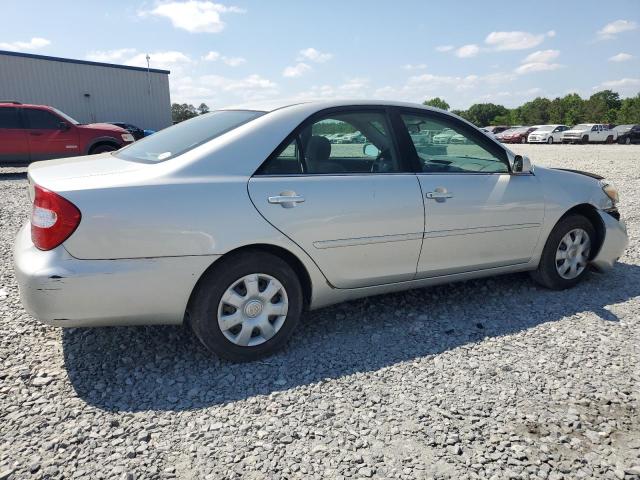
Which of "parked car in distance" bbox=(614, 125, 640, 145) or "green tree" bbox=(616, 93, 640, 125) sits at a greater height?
"green tree" bbox=(616, 93, 640, 125)

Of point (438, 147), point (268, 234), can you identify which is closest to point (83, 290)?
point (268, 234)

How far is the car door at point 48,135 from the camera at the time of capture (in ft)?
39.4

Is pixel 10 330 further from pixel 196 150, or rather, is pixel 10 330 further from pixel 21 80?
pixel 21 80

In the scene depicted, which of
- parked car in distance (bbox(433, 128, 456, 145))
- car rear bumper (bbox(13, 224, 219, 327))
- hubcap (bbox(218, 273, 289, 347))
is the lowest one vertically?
hubcap (bbox(218, 273, 289, 347))

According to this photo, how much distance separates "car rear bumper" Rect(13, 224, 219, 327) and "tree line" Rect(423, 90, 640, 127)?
42927 millimetres

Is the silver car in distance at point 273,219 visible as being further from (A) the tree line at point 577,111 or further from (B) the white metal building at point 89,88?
(A) the tree line at point 577,111

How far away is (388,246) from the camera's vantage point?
10.4 ft

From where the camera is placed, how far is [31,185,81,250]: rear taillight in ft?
7.90

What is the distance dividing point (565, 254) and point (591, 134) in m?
36.5

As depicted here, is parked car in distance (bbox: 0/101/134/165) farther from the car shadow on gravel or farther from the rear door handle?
the rear door handle

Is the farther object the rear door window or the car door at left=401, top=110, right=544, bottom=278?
the rear door window

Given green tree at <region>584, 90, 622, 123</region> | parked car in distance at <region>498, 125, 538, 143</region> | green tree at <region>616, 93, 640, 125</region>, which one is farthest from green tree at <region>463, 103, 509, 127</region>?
parked car in distance at <region>498, 125, 538, 143</region>

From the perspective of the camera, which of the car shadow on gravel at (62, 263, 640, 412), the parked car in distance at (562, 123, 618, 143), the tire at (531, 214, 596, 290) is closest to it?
the car shadow on gravel at (62, 263, 640, 412)

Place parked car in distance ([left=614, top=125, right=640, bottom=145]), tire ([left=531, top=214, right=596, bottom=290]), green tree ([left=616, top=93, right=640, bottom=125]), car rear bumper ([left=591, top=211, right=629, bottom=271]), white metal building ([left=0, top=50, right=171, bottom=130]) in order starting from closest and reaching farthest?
tire ([left=531, top=214, right=596, bottom=290]) → car rear bumper ([left=591, top=211, right=629, bottom=271]) → white metal building ([left=0, top=50, right=171, bottom=130]) → parked car in distance ([left=614, top=125, right=640, bottom=145]) → green tree ([left=616, top=93, right=640, bottom=125])
